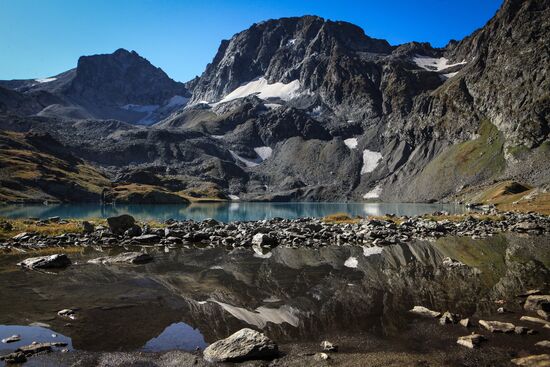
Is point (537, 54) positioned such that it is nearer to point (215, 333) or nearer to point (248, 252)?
point (248, 252)

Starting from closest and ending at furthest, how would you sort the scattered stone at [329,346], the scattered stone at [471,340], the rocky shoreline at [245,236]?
the scattered stone at [471,340]
the scattered stone at [329,346]
the rocky shoreline at [245,236]

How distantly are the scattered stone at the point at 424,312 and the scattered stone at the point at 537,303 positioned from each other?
3.70m

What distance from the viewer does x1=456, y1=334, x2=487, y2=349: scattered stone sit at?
36.0 feet

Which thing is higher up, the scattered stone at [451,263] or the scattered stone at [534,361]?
the scattered stone at [534,361]

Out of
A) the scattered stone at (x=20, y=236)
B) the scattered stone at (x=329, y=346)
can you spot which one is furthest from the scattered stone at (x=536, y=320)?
the scattered stone at (x=20, y=236)

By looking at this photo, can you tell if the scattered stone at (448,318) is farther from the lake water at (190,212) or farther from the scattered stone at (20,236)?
the lake water at (190,212)

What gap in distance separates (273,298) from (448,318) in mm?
7504

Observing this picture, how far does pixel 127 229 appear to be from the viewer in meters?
39.9

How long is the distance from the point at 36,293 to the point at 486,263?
2607 centimetres

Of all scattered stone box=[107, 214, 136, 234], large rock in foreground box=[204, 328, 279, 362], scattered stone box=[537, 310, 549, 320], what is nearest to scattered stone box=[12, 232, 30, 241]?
scattered stone box=[107, 214, 136, 234]

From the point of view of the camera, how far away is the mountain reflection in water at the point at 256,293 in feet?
43.1

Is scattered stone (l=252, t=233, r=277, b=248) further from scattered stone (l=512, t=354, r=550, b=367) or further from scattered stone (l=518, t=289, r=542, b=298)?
scattered stone (l=512, t=354, r=550, b=367)

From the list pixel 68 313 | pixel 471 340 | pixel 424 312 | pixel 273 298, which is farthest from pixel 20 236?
pixel 471 340

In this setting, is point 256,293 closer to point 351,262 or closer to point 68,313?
point 68,313
